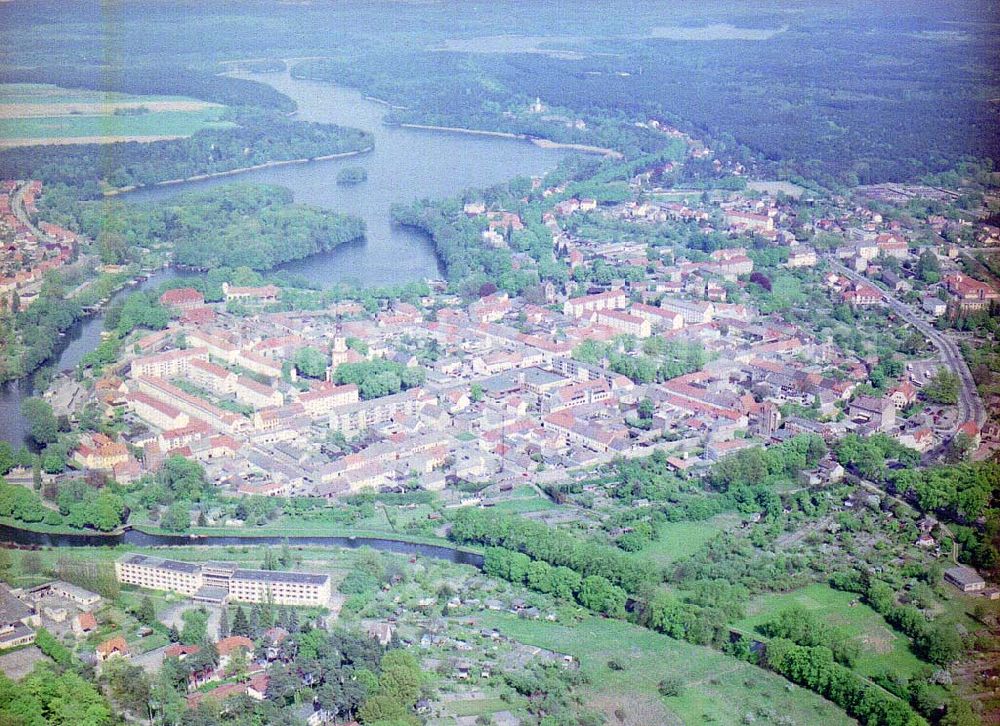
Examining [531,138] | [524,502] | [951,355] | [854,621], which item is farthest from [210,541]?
[531,138]

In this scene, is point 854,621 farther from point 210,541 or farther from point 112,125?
point 112,125

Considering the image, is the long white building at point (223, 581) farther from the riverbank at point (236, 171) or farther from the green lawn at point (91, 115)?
the green lawn at point (91, 115)

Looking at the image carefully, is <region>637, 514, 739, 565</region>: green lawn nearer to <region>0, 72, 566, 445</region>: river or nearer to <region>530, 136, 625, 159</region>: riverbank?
<region>0, 72, 566, 445</region>: river

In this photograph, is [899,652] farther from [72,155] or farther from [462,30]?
[462,30]

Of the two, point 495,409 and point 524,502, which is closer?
point 524,502

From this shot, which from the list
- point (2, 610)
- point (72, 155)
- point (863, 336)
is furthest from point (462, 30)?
point (2, 610)

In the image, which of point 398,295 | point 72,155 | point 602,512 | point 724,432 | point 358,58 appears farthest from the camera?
point 358,58

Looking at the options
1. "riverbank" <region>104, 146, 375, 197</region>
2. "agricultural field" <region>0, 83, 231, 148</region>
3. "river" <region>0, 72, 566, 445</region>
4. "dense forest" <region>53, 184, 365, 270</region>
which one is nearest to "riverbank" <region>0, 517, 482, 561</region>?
"river" <region>0, 72, 566, 445</region>
